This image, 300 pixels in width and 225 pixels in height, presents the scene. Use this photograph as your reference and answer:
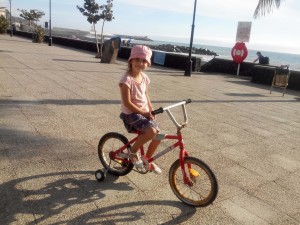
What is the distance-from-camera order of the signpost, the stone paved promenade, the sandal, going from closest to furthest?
the stone paved promenade, the sandal, the signpost

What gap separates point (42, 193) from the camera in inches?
132

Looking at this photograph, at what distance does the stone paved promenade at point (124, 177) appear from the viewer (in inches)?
125

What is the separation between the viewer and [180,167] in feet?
11.5

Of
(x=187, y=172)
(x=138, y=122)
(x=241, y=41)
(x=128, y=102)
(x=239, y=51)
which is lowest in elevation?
(x=187, y=172)

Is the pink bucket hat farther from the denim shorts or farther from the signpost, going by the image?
the signpost

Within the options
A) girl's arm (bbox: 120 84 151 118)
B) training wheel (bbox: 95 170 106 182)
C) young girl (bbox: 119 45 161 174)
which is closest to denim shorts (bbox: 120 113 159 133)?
young girl (bbox: 119 45 161 174)

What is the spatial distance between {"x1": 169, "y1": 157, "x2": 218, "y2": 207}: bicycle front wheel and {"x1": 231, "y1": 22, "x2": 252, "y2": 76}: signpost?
47.7 feet

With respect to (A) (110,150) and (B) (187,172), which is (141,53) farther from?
(A) (110,150)

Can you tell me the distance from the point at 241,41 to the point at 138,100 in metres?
15.2

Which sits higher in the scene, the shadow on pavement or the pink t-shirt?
the pink t-shirt

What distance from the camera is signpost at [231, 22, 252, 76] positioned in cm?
1667

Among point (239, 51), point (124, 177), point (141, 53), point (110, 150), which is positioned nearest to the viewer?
point (141, 53)

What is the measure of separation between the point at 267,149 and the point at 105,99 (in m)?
4.45

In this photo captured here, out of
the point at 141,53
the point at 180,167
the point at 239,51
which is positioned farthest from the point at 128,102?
the point at 239,51
